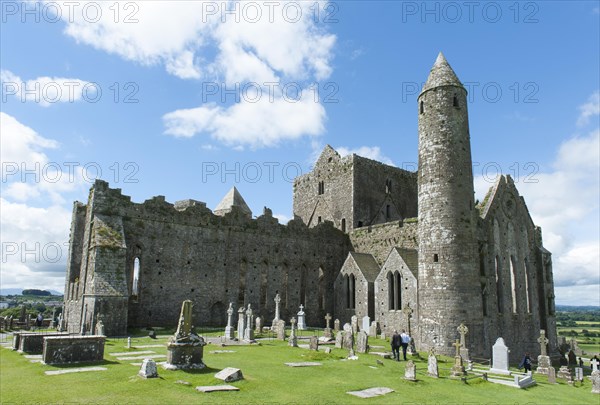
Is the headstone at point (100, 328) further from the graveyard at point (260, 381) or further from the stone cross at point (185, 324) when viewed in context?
the stone cross at point (185, 324)

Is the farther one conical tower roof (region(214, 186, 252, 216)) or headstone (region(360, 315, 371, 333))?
conical tower roof (region(214, 186, 252, 216))

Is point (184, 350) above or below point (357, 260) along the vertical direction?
below

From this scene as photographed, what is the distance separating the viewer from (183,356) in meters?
14.6

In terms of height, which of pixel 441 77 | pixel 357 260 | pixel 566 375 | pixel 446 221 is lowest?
pixel 566 375

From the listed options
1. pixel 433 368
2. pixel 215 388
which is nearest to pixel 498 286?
pixel 433 368

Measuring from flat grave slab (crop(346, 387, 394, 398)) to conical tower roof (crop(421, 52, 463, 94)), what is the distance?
20.0 metres

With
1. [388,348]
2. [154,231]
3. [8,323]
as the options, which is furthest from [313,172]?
[8,323]

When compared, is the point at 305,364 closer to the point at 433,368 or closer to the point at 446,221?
the point at 433,368

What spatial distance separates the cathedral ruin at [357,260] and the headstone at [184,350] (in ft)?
39.0

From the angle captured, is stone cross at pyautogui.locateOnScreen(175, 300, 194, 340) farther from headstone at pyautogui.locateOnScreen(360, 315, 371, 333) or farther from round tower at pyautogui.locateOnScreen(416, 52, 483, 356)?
headstone at pyautogui.locateOnScreen(360, 315, 371, 333)

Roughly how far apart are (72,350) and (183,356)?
13.2 feet

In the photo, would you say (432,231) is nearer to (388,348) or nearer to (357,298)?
(388,348)

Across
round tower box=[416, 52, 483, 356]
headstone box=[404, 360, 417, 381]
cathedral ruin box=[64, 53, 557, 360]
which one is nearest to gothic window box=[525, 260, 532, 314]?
cathedral ruin box=[64, 53, 557, 360]

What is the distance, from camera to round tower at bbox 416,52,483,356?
82.5ft
